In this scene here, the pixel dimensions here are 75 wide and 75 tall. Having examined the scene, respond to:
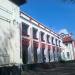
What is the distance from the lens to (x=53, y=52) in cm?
3775

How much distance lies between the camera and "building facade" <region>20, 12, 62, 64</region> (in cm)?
2364

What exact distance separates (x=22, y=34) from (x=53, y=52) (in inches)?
632

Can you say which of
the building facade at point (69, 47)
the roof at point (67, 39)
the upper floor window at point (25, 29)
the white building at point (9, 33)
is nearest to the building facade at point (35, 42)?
the upper floor window at point (25, 29)

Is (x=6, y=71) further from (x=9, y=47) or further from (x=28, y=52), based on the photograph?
(x=28, y=52)

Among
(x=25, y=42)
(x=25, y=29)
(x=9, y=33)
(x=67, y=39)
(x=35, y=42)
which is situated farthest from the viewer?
(x=67, y=39)

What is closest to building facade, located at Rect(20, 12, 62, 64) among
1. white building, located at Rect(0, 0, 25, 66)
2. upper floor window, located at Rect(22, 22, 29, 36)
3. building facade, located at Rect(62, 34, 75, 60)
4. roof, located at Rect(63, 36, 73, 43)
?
upper floor window, located at Rect(22, 22, 29, 36)

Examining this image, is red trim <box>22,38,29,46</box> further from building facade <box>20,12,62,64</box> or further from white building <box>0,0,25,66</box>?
white building <box>0,0,25,66</box>

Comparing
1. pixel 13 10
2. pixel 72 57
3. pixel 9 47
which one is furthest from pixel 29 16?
pixel 72 57

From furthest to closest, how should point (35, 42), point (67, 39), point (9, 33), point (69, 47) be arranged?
1. point (67, 39)
2. point (69, 47)
3. point (35, 42)
4. point (9, 33)

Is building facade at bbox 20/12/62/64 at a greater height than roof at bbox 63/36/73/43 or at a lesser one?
lesser

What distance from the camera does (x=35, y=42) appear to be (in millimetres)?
27047

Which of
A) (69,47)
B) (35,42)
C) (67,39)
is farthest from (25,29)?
(67,39)

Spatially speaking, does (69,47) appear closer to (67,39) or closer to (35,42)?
(67,39)

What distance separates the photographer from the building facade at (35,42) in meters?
23.6
